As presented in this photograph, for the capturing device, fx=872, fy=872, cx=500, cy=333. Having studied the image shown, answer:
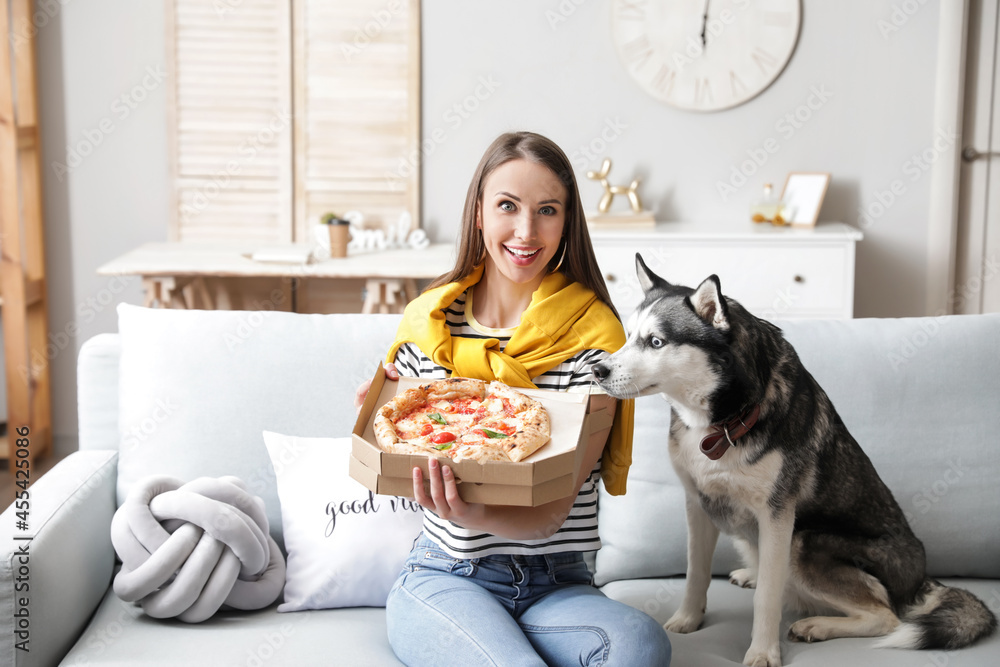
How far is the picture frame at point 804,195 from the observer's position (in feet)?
11.9

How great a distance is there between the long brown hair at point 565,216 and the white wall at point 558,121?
2343 mm

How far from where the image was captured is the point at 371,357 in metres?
1.87

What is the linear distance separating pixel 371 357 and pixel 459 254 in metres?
A: 0.37

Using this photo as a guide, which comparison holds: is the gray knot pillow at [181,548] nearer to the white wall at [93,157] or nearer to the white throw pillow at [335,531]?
the white throw pillow at [335,531]

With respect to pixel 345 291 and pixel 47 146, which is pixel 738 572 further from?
pixel 47 146

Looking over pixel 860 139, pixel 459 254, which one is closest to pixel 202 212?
pixel 459 254

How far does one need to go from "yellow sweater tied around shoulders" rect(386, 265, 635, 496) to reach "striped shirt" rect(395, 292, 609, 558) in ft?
0.08

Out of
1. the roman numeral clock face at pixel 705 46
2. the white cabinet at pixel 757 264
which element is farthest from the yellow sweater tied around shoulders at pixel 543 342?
the roman numeral clock face at pixel 705 46

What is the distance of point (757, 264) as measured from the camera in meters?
3.45

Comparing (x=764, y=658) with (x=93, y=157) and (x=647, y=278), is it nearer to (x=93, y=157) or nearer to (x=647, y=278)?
(x=647, y=278)

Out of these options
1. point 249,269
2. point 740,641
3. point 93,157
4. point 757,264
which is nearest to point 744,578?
point 740,641

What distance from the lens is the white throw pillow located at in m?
1.68

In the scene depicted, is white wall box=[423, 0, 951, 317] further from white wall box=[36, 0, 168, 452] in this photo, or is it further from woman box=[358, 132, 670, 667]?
woman box=[358, 132, 670, 667]

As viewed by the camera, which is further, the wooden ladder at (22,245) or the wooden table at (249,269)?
the wooden ladder at (22,245)
